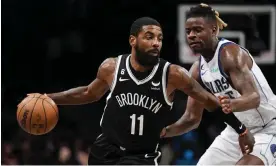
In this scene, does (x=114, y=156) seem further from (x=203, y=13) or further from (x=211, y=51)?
(x=203, y=13)

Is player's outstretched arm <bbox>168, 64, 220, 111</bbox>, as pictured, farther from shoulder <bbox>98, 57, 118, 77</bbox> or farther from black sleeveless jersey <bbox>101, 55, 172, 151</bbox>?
shoulder <bbox>98, 57, 118, 77</bbox>

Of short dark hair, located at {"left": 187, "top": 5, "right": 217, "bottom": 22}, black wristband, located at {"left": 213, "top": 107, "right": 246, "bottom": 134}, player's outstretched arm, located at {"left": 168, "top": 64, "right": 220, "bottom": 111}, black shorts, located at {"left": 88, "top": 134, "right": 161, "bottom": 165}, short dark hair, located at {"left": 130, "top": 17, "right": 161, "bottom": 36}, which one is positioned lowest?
black shorts, located at {"left": 88, "top": 134, "right": 161, "bottom": 165}

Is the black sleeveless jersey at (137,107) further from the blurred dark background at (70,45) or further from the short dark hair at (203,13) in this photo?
the blurred dark background at (70,45)

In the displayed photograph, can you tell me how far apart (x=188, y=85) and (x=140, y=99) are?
0.39 metres

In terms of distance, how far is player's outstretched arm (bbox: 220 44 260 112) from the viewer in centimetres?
466

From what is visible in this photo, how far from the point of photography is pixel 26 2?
1037 centimetres

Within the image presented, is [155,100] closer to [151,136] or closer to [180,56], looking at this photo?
[151,136]

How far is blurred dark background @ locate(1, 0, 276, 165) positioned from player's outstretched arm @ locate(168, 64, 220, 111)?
469cm

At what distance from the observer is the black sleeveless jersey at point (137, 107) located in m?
4.67

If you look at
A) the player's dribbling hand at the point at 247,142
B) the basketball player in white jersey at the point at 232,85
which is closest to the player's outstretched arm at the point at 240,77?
the basketball player in white jersey at the point at 232,85

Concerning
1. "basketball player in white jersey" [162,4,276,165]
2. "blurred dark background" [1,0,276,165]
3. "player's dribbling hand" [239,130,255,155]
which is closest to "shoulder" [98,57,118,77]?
"basketball player in white jersey" [162,4,276,165]

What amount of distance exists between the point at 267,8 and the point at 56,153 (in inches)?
152

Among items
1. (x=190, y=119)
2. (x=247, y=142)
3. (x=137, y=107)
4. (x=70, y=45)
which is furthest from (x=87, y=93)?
(x=70, y=45)

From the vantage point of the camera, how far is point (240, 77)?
4.84 metres
